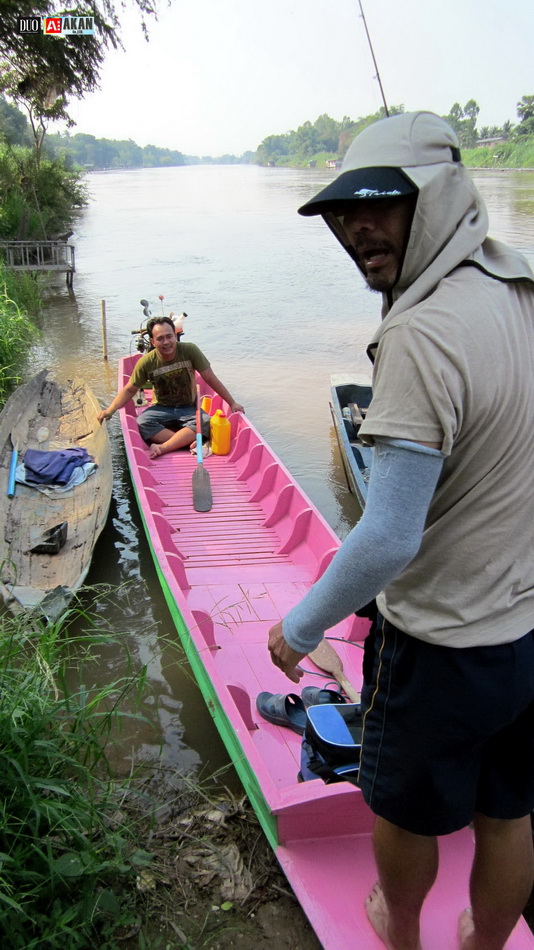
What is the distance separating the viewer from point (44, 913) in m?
2.04

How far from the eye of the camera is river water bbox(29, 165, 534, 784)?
3955 millimetres

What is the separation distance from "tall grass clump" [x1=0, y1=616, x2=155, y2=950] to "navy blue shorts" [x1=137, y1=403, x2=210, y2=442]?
383 cm

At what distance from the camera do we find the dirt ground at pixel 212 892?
2.26 m

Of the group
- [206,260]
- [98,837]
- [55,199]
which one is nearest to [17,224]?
[55,199]

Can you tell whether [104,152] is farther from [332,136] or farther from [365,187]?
[365,187]

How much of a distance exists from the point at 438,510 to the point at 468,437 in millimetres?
174

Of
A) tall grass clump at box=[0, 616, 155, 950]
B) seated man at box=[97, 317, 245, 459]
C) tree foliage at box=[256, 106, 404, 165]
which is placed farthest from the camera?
tree foliage at box=[256, 106, 404, 165]

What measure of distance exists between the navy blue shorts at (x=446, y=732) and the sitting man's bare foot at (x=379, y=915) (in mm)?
700

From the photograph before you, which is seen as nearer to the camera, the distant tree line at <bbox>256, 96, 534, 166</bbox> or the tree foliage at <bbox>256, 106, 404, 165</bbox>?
the distant tree line at <bbox>256, 96, 534, 166</bbox>

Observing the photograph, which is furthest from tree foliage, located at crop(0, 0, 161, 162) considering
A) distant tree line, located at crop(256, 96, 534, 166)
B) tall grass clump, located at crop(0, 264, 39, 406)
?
distant tree line, located at crop(256, 96, 534, 166)

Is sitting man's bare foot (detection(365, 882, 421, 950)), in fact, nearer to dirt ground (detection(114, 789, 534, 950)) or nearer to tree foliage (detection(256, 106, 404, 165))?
dirt ground (detection(114, 789, 534, 950))

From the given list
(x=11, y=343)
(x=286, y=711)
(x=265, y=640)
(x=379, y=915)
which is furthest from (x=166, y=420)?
(x=379, y=915)

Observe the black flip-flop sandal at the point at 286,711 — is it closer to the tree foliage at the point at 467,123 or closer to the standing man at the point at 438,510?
the standing man at the point at 438,510

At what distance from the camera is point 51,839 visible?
7.16 feet
